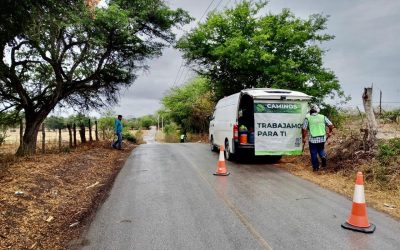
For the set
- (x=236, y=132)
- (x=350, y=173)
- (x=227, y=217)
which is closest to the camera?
(x=227, y=217)

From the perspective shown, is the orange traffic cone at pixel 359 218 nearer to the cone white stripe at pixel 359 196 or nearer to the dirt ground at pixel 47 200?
the cone white stripe at pixel 359 196

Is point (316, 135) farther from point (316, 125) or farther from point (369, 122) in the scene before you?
→ point (369, 122)

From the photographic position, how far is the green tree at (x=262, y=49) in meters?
21.9

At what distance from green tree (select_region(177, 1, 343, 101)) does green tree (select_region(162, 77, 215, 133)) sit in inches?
439

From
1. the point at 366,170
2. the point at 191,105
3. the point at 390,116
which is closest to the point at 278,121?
the point at 366,170

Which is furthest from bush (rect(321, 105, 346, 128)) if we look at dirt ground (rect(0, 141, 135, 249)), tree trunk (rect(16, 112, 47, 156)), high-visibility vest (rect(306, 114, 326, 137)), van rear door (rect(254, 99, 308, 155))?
tree trunk (rect(16, 112, 47, 156))

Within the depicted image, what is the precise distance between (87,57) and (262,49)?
9.91 metres

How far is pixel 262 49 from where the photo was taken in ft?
73.3

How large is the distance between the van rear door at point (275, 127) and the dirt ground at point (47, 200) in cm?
523

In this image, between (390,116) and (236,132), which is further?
(390,116)

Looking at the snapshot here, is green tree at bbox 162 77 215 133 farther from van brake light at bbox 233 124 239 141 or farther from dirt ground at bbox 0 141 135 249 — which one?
dirt ground at bbox 0 141 135 249

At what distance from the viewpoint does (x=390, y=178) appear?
30.9ft

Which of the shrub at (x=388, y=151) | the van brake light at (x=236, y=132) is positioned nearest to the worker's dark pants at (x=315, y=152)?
the shrub at (x=388, y=151)

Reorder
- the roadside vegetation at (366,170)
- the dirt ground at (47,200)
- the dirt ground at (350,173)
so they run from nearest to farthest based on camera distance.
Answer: the dirt ground at (47,200) → the dirt ground at (350,173) → the roadside vegetation at (366,170)
